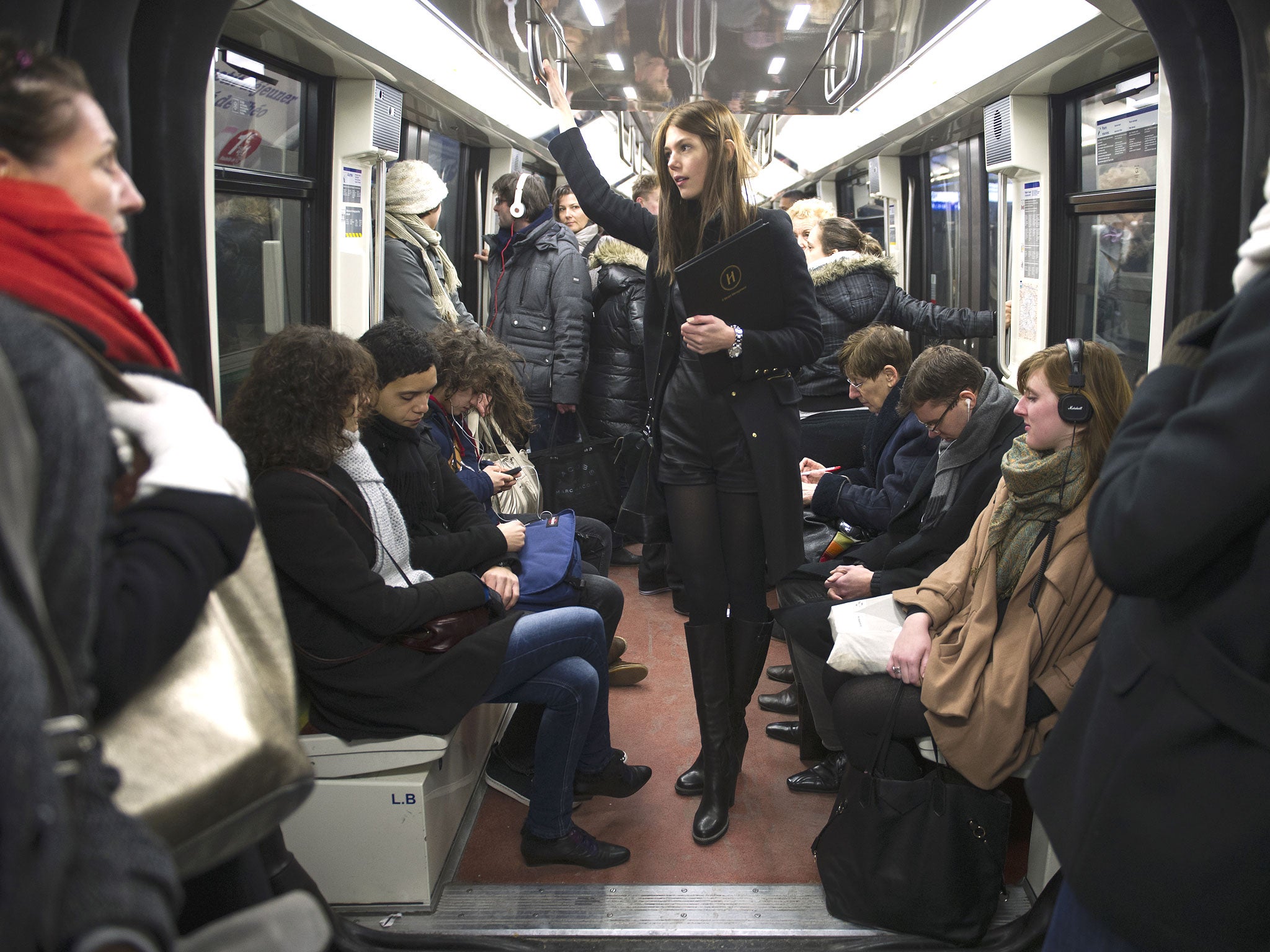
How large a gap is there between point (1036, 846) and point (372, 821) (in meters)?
1.59

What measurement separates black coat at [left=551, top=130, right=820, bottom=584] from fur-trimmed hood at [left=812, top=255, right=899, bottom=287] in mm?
2122

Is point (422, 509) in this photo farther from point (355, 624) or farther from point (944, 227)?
point (944, 227)

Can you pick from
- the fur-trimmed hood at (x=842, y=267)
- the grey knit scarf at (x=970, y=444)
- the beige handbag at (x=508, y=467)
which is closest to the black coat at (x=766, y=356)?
the grey knit scarf at (x=970, y=444)

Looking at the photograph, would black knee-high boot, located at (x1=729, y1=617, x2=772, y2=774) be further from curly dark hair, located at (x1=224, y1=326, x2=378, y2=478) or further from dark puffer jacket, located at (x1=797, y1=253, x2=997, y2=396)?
dark puffer jacket, located at (x1=797, y1=253, x2=997, y2=396)

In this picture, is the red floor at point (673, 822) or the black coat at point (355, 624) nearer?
the black coat at point (355, 624)

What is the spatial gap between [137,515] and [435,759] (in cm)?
157

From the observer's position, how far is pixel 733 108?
5.61 m

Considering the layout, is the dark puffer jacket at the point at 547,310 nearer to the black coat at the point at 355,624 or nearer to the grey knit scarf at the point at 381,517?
the grey knit scarf at the point at 381,517

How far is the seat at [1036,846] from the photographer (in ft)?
7.32

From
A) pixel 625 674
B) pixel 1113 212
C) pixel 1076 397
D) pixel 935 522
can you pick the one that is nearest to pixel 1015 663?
pixel 1076 397

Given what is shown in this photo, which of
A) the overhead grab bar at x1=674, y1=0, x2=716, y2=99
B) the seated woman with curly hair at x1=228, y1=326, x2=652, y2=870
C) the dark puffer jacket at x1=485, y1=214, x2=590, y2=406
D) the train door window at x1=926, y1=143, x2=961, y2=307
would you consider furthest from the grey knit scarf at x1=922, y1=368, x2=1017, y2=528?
the train door window at x1=926, y1=143, x2=961, y2=307

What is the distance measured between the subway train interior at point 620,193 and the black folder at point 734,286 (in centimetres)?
89

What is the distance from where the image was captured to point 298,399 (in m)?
2.25

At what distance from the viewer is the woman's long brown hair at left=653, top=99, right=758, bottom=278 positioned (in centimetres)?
243
